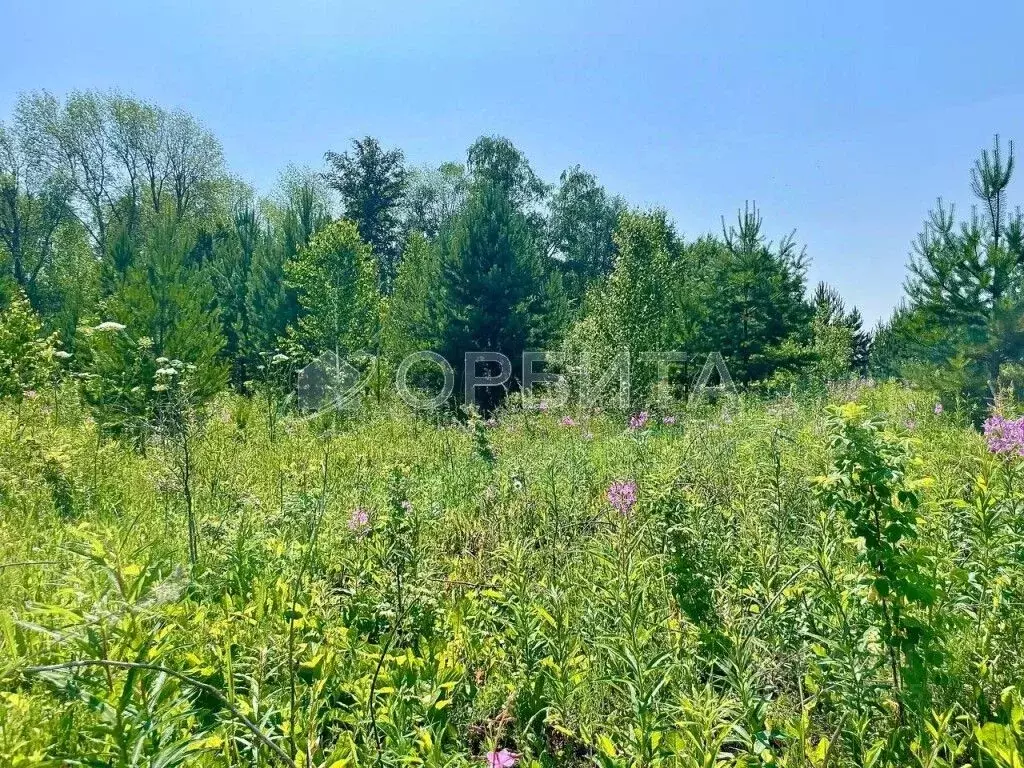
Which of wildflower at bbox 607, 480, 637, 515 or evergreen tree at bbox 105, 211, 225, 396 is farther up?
evergreen tree at bbox 105, 211, 225, 396

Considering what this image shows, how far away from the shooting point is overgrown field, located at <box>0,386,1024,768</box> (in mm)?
1443

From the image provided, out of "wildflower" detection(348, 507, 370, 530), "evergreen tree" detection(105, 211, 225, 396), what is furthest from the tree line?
"wildflower" detection(348, 507, 370, 530)

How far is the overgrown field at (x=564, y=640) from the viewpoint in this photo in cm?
144

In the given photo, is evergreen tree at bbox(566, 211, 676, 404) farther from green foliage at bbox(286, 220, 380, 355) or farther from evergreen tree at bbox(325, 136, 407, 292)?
evergreen tree at bbox(325, 136, 407, 292)

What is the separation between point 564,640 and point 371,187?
34653mm

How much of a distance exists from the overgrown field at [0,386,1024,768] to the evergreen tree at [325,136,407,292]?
104ft

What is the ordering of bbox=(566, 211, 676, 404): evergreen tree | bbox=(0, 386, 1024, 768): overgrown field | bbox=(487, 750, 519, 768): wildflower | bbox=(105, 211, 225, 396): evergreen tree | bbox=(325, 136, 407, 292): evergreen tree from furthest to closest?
bbox=(325, 136, 407, 292): evergreen tree, bbox=(566, 211, 676, 404): evergreen tree, bbox=(105, 211, 225, 396): evergreen tree, bbox=(487, 750, 519, 768): wildflower, bbox=(0, 386, 1024, 768): overgrown field

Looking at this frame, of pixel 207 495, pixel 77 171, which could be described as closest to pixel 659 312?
pixel 207 495

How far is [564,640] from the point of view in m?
1.90

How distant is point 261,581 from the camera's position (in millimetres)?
2582

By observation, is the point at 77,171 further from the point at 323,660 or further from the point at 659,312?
the point at 323,660

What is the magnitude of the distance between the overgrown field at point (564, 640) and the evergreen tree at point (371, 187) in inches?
1243

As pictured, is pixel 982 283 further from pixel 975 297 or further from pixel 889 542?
pixel 889 542

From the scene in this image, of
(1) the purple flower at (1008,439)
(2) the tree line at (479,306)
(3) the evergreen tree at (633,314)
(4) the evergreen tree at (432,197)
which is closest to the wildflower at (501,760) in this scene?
(1) the purple flower at (1008,439)
